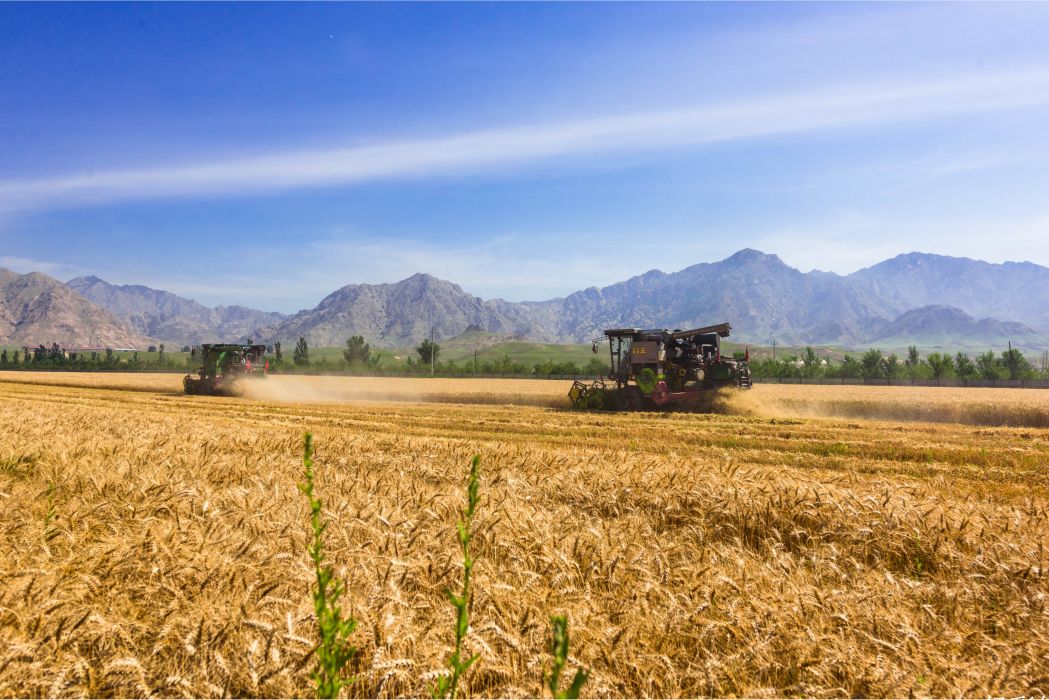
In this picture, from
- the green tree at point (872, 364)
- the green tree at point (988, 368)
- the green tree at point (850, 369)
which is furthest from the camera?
the green tree at point (872, 364)

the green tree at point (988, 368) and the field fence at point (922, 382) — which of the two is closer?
the field fence at point (922, 382)

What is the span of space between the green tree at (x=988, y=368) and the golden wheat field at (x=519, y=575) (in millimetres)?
83176

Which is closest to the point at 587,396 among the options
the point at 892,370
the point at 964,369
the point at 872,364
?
the point at 892,370

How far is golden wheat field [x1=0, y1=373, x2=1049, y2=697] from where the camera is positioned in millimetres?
3375

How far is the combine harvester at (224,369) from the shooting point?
3781 cm

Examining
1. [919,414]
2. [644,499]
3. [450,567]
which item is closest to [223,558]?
[450,567]

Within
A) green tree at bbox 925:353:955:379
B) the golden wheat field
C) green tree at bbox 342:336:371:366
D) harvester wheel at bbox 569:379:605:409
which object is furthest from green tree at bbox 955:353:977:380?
green tree at bbox 342:336:371:366

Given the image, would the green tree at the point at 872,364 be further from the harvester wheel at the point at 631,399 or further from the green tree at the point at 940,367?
the harvester wheel at the point at 631,399

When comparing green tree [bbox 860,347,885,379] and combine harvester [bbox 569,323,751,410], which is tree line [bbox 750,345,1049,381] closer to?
green tree [bbox 860,347,885,379]

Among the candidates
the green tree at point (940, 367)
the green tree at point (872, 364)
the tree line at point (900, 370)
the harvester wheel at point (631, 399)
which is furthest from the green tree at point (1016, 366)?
the harvester wheel at point (631, 399)

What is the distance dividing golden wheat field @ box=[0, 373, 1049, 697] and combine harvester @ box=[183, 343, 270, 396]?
2974cm

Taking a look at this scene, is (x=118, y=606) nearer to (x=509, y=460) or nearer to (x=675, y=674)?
(x=675, y=674)

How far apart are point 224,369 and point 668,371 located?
26.5 m

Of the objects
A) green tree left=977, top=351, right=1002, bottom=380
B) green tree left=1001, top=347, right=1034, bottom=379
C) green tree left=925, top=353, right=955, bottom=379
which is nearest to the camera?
green tree left=977, top=351, right=1002, bottom=380
